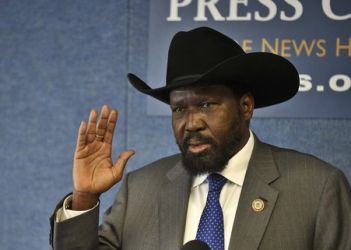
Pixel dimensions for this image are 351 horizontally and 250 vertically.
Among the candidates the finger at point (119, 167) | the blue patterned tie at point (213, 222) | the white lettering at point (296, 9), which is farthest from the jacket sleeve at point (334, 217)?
the white lettering at point (296, 9)

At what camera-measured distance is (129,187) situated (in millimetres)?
1762

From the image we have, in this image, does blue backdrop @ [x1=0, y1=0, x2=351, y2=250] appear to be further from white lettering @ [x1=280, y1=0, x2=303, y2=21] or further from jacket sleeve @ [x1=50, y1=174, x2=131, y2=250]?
jacket sleeve @ [x1=50, y1=174, x2=131, y2=250]

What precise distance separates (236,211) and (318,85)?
0.91 meters

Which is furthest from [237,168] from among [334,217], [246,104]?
[334,217]

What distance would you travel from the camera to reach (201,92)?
158cm

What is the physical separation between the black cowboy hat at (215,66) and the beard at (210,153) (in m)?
0.12

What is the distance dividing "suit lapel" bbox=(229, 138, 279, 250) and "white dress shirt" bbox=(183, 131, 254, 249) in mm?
25

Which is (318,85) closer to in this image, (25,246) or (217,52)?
(217,52)

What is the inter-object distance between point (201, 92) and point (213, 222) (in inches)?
12.2

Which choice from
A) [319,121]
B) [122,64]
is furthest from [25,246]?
[319,121]

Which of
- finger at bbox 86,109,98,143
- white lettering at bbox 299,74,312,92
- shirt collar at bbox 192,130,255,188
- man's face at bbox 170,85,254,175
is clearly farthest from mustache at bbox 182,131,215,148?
white lettering at bbox 299,74,312,92

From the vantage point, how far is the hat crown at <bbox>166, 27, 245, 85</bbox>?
160cm

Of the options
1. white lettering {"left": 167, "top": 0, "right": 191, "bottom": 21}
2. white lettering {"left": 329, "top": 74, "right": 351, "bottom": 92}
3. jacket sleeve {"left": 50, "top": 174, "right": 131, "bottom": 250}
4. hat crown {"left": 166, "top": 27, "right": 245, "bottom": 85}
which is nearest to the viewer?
jacket sleeve {"left": 50, "top": 174, "right": 131, "bottom": 250}

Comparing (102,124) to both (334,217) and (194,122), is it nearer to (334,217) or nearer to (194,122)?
(194,122)
